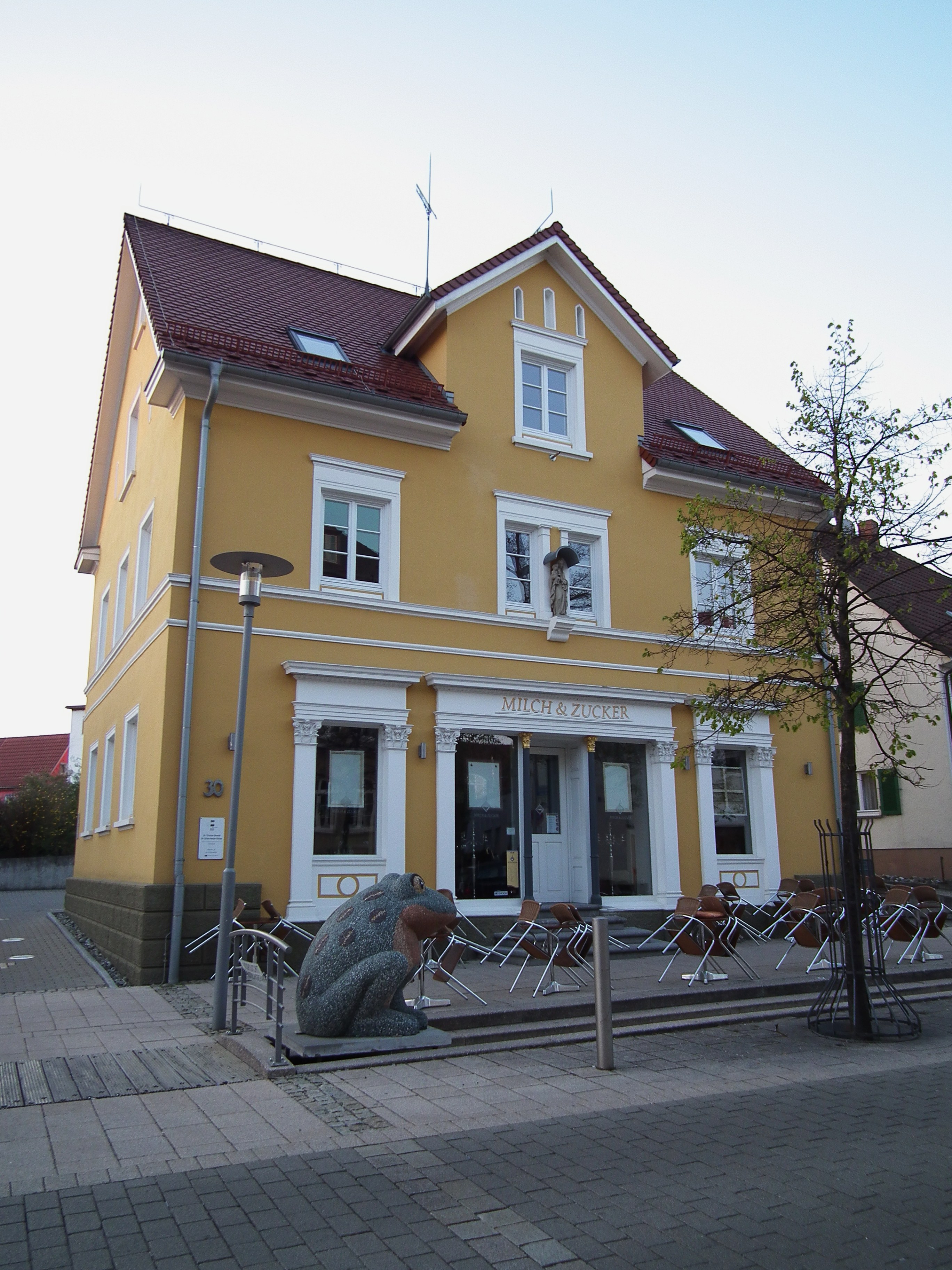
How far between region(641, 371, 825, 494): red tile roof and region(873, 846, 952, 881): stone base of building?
1044 centimetres

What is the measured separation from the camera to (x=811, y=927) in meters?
12.7

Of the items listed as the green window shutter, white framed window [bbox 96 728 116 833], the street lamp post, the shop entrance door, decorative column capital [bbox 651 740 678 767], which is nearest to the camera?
the street lamp post

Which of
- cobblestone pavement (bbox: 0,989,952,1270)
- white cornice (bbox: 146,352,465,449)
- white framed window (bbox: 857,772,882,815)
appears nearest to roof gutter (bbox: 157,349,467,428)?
white cornice (bbox: 146,352,465,449)

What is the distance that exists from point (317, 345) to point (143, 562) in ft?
14.3

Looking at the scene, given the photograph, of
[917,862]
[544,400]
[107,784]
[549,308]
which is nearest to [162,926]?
[107,784]

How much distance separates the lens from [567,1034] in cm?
895

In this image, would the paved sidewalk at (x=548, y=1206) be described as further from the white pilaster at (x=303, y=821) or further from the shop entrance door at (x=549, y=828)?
the shop entrance door at (x=549, y=828)

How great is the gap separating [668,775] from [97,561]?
45.1ft

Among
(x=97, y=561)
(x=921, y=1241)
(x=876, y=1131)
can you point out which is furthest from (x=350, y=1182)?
(x=97, y=561)

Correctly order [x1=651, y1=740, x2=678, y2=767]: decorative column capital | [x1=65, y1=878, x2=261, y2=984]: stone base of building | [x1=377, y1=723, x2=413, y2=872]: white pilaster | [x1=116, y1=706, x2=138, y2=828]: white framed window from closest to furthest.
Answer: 1. [x1=65, y1=878, x2=261, y2=984]: stone base of building
2. [x1=377, y1=723, x2=413, y2=872]: white pilaster
3. [x1=116, y1=706, x2=138, y2=828]: white framed window
4. [x1=651, y1=740, x2=678, y2=767]: decorative column capital

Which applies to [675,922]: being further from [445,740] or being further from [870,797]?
[870,797]

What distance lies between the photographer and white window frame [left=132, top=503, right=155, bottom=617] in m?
15.0

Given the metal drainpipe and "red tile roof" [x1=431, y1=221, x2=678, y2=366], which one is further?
"red tile roof" [x1=431, y1=221, x2=678, y2=366]

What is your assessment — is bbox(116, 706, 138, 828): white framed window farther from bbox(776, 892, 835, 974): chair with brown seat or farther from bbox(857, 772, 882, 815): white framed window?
bbox(857, 772, 882, 815): white framed window
